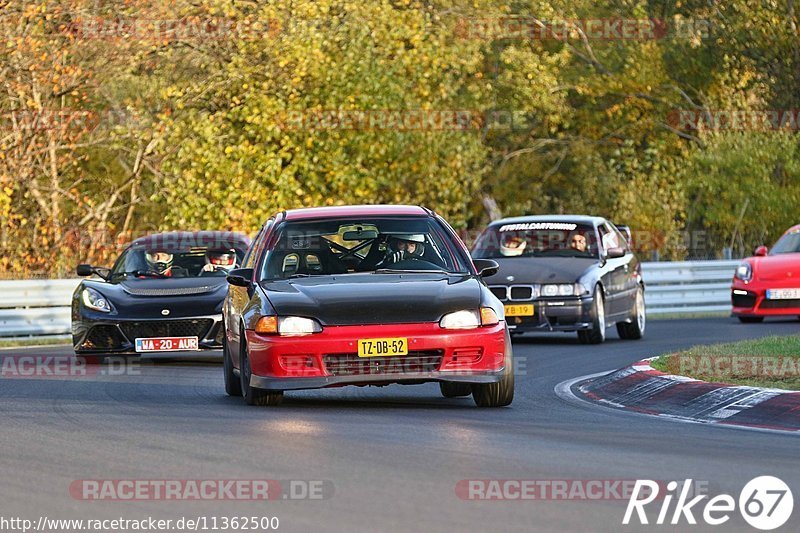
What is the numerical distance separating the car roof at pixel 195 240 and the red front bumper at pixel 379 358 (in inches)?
303

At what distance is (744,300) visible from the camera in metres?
25.4

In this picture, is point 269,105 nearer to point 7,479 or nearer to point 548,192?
point 548,192

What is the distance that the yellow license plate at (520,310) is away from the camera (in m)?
20.9

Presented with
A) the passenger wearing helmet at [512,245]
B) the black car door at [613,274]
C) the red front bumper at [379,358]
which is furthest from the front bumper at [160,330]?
the red front bumper at [379,358]

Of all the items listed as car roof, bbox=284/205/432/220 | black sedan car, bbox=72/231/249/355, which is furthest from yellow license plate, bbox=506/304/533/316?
car roof, bbox=284/205/432/220

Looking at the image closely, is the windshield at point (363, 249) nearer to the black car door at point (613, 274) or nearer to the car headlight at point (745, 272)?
the black car door at point (613, 274)

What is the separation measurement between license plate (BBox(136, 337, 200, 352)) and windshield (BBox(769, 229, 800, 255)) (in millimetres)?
11193

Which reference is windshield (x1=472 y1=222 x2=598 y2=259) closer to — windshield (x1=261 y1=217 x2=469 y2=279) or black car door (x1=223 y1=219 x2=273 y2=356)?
black car door (x1=223 y1=219 x2=273 y2=356)

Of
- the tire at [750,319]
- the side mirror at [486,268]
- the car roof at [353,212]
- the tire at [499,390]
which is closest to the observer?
the tire at [499,390]

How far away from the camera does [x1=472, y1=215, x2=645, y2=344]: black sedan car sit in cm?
2084

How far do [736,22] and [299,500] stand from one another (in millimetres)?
38876

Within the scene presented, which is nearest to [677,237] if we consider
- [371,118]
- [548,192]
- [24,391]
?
[371,118]

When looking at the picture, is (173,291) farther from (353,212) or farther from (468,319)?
(468,319)

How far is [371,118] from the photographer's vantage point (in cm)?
3466
